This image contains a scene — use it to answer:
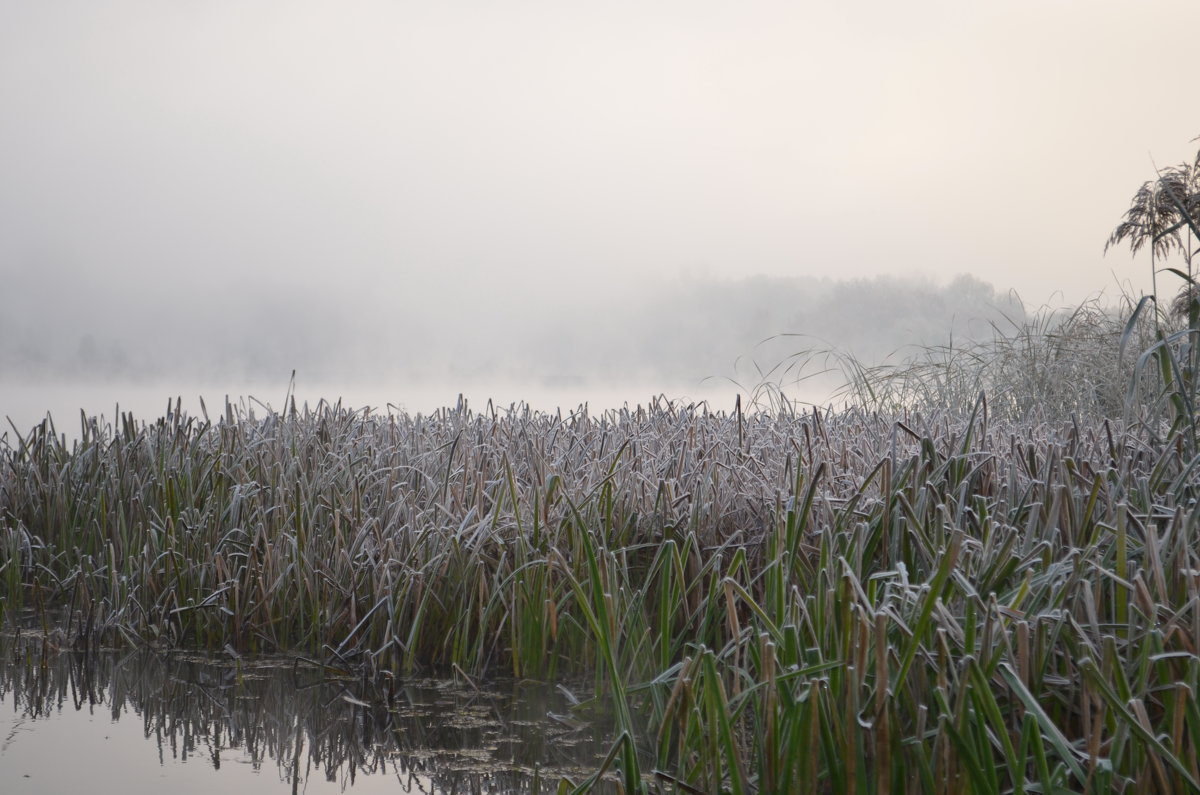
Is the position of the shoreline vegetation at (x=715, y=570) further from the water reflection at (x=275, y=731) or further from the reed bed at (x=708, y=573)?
the water reflection at (x=275, y=731)

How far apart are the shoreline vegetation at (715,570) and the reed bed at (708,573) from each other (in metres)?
0.01

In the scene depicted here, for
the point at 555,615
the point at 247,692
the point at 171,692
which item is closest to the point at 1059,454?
the point at 555,615

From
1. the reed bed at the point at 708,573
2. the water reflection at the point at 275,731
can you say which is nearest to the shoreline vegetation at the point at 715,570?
the reed bed at the point at 708,573

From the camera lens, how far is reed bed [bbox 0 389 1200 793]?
1.53 metres

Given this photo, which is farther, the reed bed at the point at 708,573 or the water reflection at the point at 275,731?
the water reflection at the point at 275,731

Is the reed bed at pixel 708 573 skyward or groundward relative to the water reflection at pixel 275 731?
skyward

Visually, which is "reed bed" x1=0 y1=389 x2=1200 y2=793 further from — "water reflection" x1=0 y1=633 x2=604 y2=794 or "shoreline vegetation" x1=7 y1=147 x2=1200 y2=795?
"water reflection" x1=0 y1=633 x2=604 y2=794

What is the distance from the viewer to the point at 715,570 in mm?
2277

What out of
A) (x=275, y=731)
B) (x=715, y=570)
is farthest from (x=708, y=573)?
(x=275, y=731)

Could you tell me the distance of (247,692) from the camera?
2576 mm

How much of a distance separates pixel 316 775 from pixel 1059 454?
217 cm

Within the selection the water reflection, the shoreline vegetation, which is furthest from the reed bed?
the water reflection

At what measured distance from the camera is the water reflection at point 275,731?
2.06 meters

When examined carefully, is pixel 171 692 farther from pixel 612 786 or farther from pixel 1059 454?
pixel 1059 454
